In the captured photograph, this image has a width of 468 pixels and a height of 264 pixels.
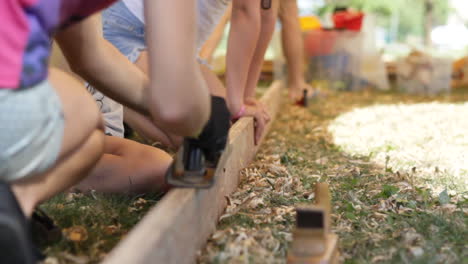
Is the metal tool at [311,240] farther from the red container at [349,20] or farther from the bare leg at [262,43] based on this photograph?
the red container at [349,20]

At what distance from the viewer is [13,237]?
962 mm

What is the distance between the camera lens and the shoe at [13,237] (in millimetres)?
956

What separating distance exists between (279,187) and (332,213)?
0.30 meters

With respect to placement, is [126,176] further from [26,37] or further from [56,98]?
[26,37]

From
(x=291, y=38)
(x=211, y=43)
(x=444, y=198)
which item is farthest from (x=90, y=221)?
(x=291, y=38)

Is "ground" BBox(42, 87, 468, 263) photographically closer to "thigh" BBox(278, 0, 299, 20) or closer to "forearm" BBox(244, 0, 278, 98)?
"forearm" BBox(244, 0, 278, 98)

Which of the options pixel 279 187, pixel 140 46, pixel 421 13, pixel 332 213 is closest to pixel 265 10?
pixel 140 46

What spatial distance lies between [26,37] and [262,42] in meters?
1.90

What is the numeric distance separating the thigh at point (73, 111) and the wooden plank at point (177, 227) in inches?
8.6

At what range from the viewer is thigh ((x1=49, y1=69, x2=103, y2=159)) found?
3.73ft

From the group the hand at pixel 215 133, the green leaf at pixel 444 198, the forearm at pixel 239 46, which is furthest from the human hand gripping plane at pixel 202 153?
the forearm at pixel 239 46

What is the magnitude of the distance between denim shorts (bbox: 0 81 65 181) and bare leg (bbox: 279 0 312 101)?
3308mm

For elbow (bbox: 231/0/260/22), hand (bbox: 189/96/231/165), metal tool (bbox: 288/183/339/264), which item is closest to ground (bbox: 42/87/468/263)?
metal tool (bbox: 288/183/339/264)

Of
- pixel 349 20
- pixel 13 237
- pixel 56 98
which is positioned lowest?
pixel 13 237
